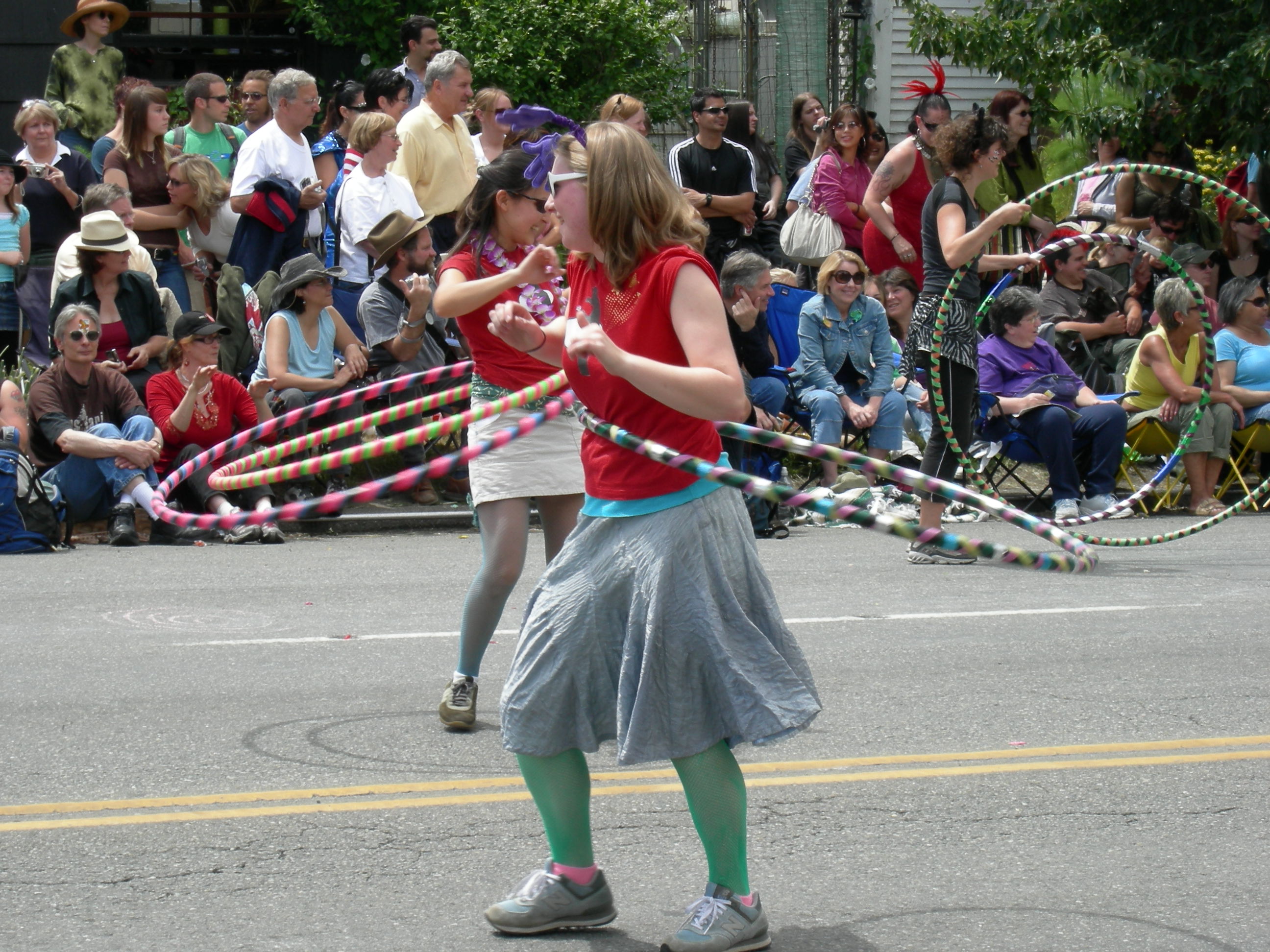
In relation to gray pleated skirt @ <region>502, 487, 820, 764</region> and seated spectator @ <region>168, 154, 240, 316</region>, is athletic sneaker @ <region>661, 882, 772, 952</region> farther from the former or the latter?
seated spectator @ <region>168, 154, 240, 316</region>

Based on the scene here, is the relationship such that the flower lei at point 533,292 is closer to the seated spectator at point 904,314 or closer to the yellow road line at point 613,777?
the yellow road line at point 613,777

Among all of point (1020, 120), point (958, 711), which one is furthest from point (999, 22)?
point (958, 711)

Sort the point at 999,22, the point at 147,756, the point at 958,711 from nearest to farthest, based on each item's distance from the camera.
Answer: the point at 147,756, the point at 958,711, the point at 999,22

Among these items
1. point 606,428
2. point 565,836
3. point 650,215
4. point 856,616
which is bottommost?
point 856,616

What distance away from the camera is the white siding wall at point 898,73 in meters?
22.0

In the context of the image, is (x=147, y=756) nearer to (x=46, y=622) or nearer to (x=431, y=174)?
(x=46, y=622)

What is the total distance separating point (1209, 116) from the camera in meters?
15.0

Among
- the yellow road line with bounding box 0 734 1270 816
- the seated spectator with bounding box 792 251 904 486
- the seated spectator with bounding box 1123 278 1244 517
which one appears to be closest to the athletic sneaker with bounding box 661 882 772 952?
the yellow road line with bounding box 0 734 1270 816

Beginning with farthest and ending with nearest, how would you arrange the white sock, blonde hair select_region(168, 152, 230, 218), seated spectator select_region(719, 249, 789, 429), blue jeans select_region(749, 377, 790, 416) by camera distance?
blonde hair select_region(168, 152, 230, 218)
blue jeans select_region(749, 377, 790, 416)
seated spectator select_region(719, 249, 789, 429)
the white sock

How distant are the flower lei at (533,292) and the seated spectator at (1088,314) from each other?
8714 mm

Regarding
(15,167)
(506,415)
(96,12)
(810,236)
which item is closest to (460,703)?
(506,415)

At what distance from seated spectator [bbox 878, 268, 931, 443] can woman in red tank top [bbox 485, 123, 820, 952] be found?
371 inches

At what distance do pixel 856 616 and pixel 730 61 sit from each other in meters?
15.0

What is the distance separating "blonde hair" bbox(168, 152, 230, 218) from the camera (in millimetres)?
12969
